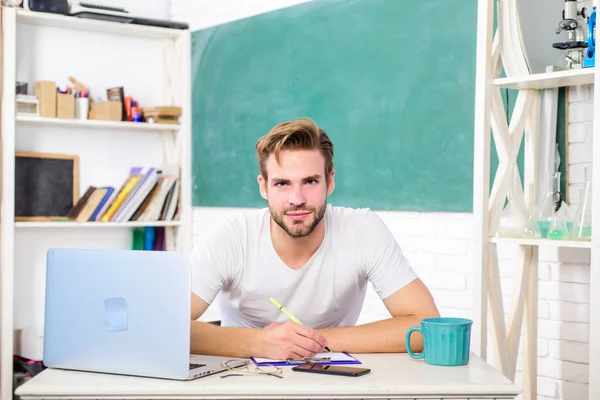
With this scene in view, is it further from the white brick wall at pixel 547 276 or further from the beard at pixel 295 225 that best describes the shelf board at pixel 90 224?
the beard at pixel 295 225

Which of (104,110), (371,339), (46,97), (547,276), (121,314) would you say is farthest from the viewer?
(104,110)

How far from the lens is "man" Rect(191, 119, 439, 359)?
2.26m

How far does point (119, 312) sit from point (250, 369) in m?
0.32

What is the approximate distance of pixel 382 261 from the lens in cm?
234

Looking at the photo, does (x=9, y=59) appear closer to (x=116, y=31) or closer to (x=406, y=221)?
(x=116, y=31)

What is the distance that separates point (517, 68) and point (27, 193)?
2.65 meters

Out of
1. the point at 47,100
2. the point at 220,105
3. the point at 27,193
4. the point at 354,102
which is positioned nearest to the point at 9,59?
the point at 47,100

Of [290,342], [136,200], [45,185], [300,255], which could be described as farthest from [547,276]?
[45,185]

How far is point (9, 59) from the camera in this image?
3.94m

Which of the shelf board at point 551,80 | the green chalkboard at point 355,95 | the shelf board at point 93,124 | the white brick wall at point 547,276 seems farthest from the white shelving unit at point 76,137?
the shelf board at point 551,80

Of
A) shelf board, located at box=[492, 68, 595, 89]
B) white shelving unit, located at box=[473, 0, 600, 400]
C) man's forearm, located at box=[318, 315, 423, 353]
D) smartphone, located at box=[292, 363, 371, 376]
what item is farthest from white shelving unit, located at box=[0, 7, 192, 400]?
smartphone, located at box=[292, 363, 371, 376]

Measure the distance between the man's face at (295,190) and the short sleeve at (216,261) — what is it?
17 cm

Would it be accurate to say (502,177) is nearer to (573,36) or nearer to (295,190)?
(573,36)

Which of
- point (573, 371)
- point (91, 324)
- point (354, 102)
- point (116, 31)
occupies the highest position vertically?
point (116, 31)
